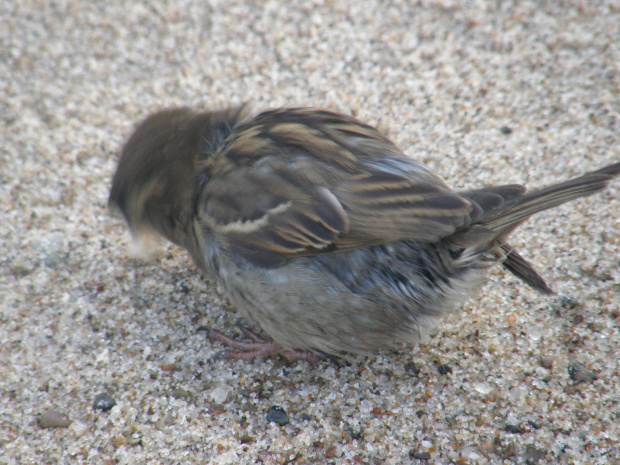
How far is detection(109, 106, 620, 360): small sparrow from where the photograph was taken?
237 cm

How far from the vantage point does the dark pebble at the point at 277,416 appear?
2.54m

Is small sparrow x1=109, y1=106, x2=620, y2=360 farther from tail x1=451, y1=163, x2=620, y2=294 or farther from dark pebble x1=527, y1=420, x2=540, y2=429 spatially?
dark pebble x1=527, y1=420, x2=540, y2=429

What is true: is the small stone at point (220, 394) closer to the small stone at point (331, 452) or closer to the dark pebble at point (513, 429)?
the small stone at point (331, 452)

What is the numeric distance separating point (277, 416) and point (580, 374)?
1284 millimetres

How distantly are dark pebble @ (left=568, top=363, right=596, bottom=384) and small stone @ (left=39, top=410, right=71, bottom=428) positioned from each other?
6.98 ft

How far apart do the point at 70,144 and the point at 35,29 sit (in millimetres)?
1243

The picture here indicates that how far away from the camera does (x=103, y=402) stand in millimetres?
2617

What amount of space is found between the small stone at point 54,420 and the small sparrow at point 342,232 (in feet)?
2.57

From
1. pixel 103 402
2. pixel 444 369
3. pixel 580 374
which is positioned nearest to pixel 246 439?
pixel 103 402

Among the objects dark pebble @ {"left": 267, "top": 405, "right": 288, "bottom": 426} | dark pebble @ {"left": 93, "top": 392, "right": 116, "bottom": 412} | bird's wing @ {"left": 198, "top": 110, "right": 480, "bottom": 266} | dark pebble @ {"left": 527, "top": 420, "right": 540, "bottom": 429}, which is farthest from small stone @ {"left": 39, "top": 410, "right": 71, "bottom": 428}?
dark pebble @ {"left": 527, "top": 420, "right": 540, "bottom": 429}

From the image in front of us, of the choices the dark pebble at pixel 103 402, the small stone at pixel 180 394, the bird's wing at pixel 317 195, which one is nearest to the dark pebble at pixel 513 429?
the bird's wing at pixel 317 195

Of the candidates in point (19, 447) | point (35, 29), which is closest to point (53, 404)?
point (19, 447)

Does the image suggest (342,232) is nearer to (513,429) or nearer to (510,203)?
(510,203)

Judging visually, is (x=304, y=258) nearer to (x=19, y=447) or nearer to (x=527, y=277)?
(x=527, y=277)
